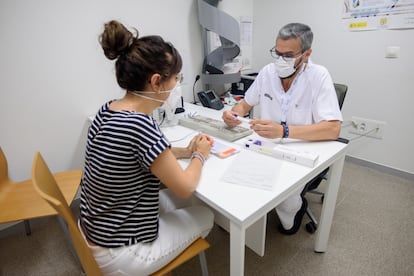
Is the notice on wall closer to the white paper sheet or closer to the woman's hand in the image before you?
the white paper sheet

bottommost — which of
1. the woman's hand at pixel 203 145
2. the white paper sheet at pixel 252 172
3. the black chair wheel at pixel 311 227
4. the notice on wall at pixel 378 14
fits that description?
the black chair wheel at pixel 311 227

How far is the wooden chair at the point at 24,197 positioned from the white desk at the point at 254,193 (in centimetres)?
66

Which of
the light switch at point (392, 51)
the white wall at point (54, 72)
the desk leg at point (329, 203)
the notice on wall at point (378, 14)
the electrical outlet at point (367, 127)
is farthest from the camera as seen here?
the electrical outlet at point (367, 127)

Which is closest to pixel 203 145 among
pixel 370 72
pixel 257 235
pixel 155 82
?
pixel 155 82

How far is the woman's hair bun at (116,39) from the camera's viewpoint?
0.84 meters

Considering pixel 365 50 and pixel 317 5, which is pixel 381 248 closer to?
pixel 365 50

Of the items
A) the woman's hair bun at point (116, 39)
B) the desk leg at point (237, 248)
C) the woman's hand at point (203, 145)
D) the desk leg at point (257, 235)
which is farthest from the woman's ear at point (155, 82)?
the desk leg at point (257, 235)

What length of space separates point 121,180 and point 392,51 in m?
2.24

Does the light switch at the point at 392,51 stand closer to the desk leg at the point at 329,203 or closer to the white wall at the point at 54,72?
the desk leg at the point at 329,203

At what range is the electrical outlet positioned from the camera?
7.18 ft

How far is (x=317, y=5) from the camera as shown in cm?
227

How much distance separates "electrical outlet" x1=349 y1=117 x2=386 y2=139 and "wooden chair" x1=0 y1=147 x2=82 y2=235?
233cm

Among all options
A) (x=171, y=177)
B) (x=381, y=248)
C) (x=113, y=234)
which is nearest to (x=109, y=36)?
(x=171, y=177)

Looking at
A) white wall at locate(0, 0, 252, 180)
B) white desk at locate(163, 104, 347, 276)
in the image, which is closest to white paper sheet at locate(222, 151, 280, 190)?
white desk at locate(163, 104, 347, 276)
